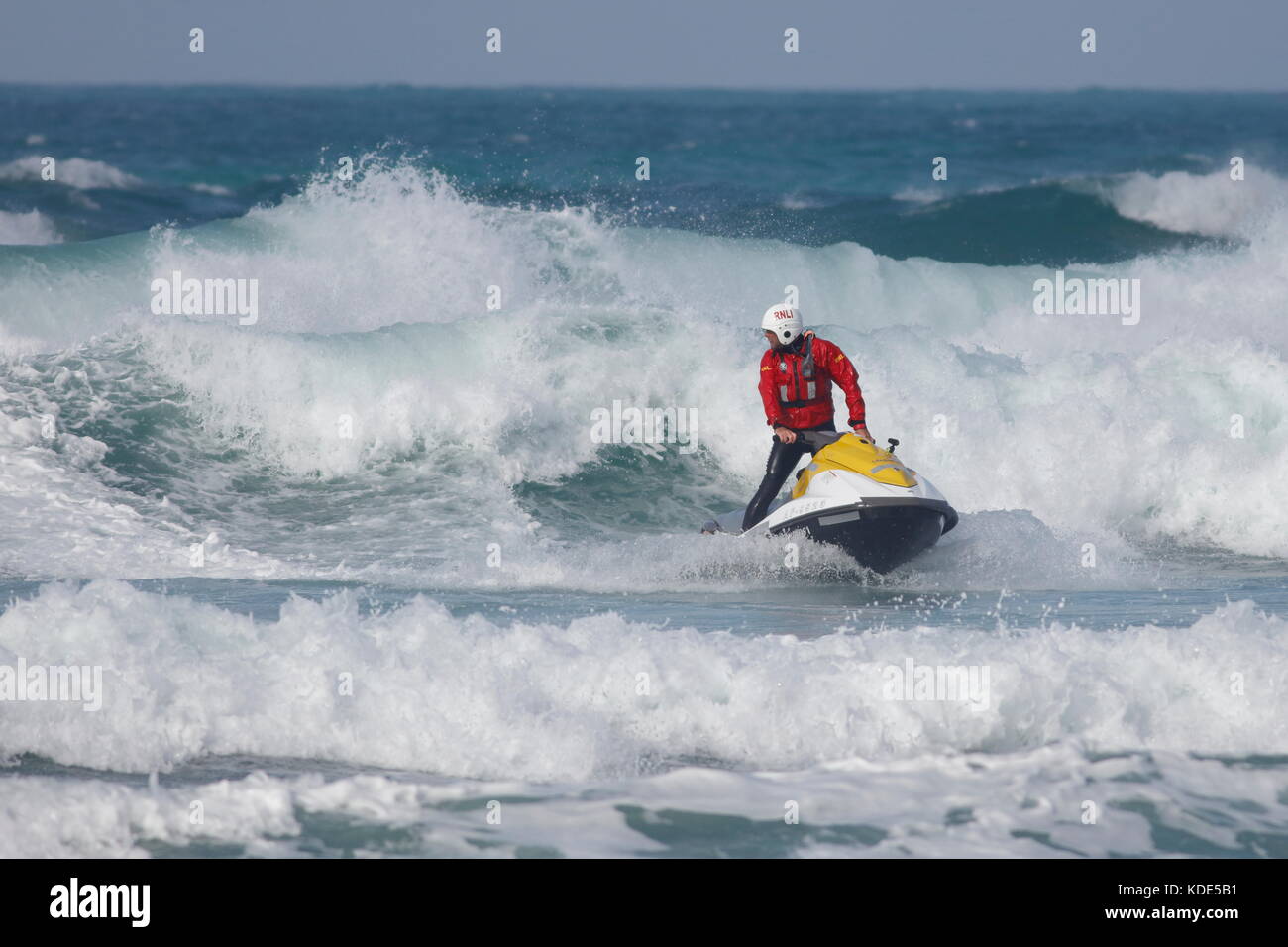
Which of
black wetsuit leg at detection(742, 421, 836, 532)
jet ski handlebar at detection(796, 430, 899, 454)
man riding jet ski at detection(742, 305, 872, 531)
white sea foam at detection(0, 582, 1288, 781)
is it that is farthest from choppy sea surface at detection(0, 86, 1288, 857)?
man riding jet ski at detection(742, 305, 872, 531)

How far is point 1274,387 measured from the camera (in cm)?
1545

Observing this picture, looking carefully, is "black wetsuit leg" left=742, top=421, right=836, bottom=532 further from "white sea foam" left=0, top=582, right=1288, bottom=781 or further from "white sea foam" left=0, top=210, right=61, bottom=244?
"white sea foam" left=0, top=210, right=61, bottom=244

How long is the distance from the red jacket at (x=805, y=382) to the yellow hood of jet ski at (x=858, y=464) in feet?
0.55

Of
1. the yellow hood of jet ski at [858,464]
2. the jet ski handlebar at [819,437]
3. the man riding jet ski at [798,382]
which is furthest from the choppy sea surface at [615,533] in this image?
the man riding jet ski at [798,382]

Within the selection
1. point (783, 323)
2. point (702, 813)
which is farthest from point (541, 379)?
point (702, 813)

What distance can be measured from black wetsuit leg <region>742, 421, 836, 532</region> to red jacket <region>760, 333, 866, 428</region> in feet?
0.42

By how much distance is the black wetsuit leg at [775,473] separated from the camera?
1023cm

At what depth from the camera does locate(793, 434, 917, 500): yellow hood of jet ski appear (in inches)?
385

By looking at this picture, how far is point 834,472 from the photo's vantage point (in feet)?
32.5

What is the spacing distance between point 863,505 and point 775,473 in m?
0.78

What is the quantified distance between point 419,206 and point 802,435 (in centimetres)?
972
